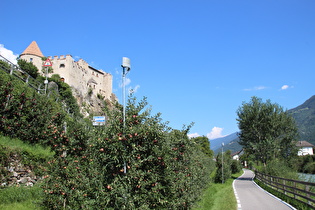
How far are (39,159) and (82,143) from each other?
3.07 metres

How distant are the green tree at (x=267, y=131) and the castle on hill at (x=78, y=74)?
44.7 metres

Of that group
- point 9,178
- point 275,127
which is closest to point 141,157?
point 9,178

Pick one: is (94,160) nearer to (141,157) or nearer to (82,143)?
(141,157)

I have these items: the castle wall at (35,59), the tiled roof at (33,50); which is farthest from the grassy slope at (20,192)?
the tiled roof at (33,50)

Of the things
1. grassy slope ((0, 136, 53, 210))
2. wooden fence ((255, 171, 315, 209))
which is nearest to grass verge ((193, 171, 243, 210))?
wooden fence ((255, 171, 315, 209))

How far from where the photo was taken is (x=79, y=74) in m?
77.1

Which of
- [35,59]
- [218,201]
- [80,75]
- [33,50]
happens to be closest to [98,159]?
[218,201]

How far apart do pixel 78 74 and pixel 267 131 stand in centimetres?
5844

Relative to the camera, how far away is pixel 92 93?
261 ft

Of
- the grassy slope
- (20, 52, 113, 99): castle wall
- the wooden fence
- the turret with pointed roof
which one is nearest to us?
the grassy slope

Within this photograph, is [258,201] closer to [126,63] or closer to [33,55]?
[126,63]

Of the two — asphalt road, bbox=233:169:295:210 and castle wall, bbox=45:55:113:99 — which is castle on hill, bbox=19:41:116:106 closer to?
castle wall, bbox=45:55:113:99

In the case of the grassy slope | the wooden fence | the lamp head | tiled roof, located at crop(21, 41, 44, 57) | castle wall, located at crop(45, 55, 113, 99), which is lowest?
the wooden fence

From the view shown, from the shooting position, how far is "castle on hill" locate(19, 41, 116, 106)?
68.3m
